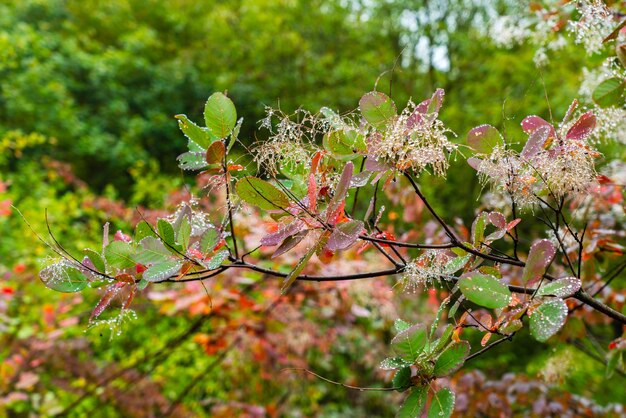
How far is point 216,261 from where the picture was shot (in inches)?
23.5

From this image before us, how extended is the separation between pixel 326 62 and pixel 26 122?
10.3 feet

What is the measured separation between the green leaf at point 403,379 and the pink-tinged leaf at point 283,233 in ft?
0.67

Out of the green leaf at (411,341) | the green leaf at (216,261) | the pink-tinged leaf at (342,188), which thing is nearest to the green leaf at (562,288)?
the green leaf at (411,341)

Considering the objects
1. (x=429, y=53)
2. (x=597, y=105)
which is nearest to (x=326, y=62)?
(x=429, y=53)

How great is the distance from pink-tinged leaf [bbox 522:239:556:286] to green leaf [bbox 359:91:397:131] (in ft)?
0.70

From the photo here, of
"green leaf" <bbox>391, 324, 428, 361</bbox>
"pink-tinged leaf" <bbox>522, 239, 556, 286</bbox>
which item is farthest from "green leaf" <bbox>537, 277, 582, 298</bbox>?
"green leaf" <bbox>391, 324, 428, 361</bbox>

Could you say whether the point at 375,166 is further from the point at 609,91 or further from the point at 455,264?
the point at 609,91

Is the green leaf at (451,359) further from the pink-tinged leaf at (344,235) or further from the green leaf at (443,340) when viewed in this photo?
the pink-tinged leaf at (344,235)

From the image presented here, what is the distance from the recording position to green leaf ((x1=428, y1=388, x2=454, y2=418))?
578mm

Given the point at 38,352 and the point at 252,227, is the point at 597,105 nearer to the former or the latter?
the point at 252,227

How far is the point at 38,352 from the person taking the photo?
2227 millimetres

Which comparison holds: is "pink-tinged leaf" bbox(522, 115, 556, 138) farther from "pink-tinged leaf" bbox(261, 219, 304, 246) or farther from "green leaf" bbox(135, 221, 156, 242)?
"green leaf" bbox(135, 221, 156, 242)

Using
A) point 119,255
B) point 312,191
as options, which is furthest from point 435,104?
point 119,255

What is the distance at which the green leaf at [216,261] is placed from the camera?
591 mm
